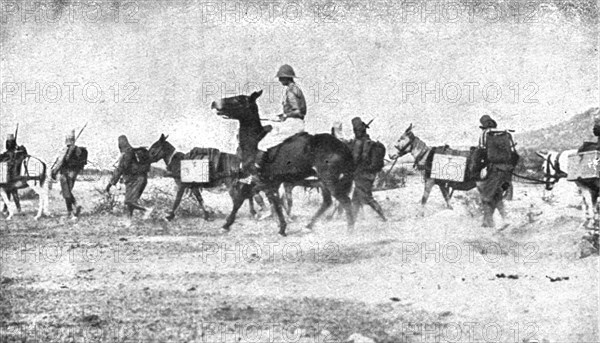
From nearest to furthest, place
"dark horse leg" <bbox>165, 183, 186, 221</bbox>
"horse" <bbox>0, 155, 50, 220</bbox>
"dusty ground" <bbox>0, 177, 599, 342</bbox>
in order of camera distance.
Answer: "dusty ground" <bbox>0, 177, 599, 342</bbox>, "dark horse leg" <bbox>165, 183, 186, 221</bbox>, "horse" <bbox>0, 155, 50, 220</bbox>

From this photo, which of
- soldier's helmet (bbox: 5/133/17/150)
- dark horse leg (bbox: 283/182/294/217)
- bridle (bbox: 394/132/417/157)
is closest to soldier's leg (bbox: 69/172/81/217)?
soldier's helmet (bbox: 5/133/17/150)

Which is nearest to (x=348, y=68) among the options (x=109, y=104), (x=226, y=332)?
(x=109, y=104)

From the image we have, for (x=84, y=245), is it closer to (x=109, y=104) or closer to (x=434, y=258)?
(x=109, y=104)

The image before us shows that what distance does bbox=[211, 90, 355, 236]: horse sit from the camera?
7246 millimetres

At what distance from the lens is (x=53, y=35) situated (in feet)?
25.0

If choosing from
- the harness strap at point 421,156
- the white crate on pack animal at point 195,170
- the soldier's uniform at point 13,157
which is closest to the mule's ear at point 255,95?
the white crate on pack animal at point 195,170

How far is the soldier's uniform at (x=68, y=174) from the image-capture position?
759 cm

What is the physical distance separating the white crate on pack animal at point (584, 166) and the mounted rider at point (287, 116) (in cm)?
248

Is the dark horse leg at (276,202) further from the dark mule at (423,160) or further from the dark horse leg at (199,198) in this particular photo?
the dark mule at (423,160)

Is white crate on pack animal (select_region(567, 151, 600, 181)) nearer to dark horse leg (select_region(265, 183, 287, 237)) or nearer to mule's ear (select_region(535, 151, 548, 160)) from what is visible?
mule's ear (select_region(535, 151, 548, 160))

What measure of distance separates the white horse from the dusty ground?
0.34 feet

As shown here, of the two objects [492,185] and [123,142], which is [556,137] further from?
[123,142]

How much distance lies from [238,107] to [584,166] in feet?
10.5

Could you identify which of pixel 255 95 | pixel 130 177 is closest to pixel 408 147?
pixel 255 95
